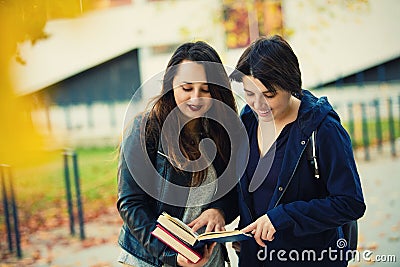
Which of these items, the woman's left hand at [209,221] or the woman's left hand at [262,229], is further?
the woman's left hand at [209,221]

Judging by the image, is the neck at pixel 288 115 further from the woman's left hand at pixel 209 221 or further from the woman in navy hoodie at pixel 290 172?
the woman's left hand at pixel 209 221

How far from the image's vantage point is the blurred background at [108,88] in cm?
351

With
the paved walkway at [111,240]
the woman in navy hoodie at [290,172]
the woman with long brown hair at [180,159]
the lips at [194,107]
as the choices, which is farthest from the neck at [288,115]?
the paved walkway at [111,240]

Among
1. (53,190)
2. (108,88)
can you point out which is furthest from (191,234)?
(108,88)

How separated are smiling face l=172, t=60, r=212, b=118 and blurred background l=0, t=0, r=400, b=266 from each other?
0.23 m

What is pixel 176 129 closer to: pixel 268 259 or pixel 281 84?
pixel 281 84

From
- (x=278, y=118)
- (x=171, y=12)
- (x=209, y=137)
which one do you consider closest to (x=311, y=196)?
(x=278, y=118)

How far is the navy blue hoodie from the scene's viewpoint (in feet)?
7.22

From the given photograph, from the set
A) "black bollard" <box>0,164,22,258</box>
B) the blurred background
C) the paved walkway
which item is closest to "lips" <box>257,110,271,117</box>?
the blurred background

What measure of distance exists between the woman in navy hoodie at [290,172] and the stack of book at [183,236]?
0.34 feet

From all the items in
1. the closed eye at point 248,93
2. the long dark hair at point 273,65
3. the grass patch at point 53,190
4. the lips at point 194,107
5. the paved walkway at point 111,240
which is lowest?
the grass patch at point 53,190

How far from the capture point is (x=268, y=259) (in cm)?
246

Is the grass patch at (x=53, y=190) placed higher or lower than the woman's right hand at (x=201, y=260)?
lower

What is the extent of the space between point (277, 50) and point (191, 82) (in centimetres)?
36
